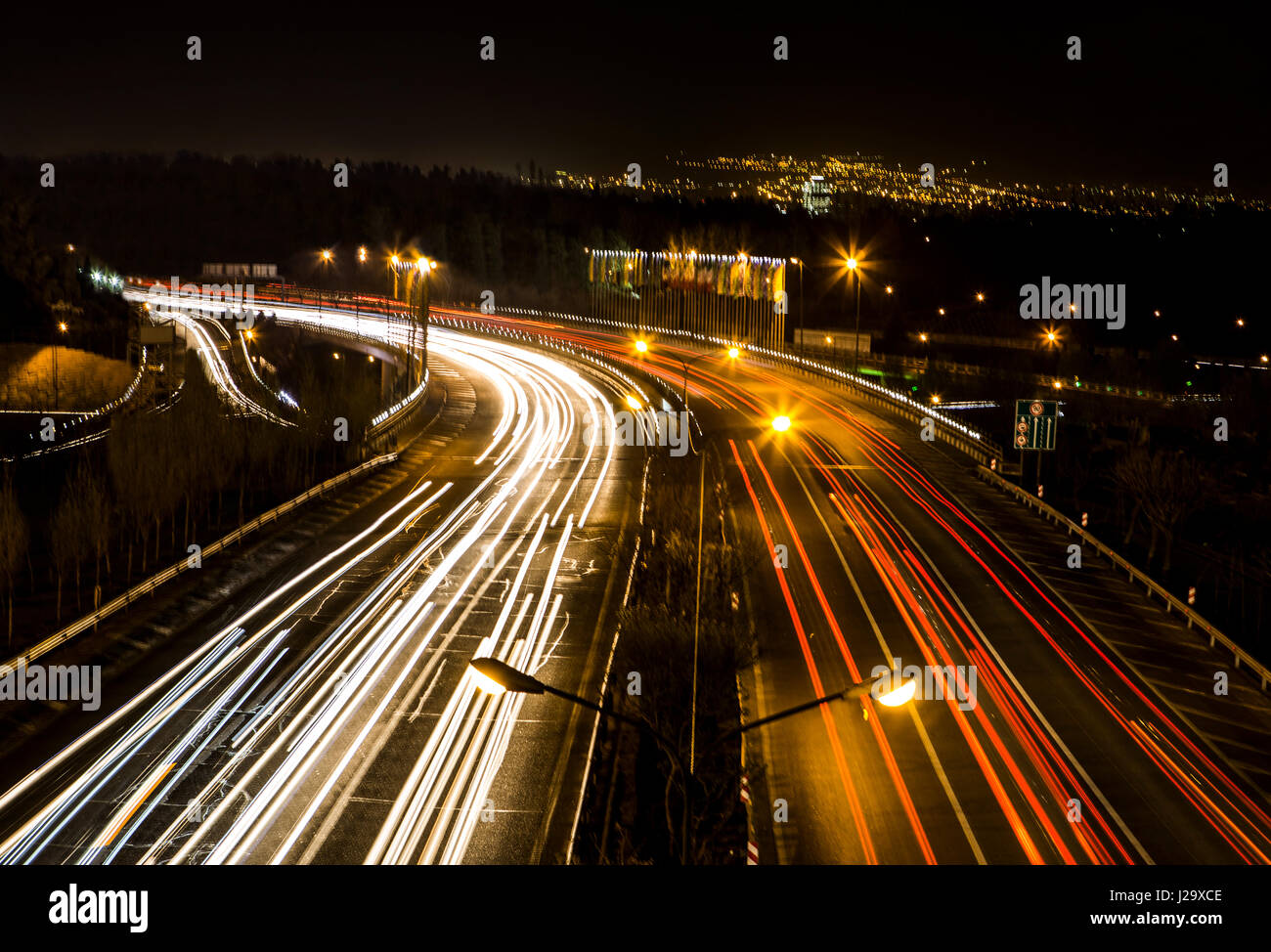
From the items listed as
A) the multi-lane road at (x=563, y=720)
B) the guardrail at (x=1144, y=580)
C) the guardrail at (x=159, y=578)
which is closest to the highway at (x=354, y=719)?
the multi-lane road at (x=563, y=720)

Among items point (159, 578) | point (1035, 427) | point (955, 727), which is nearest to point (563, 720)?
point (955, 727)

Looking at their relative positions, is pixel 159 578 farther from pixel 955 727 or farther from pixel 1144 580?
pixel 1144 580

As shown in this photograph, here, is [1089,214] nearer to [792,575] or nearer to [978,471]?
[978,471]

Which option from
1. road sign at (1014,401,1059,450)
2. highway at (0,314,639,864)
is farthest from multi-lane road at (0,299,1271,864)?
road sign at (1014,401,1059,450)

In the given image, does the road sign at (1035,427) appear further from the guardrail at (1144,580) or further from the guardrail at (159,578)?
the guardrail at (159,578)

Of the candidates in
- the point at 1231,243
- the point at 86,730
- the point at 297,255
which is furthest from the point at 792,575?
the point at 297,255
